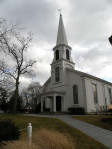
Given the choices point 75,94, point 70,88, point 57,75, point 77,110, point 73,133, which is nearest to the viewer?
point 73,133

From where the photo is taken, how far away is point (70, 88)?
26.6 m

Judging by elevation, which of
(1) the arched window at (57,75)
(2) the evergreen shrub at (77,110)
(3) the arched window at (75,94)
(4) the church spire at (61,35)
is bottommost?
(2) the evergreen shrub at (77,110)

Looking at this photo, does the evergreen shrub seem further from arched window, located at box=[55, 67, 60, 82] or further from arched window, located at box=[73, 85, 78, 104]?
arched window, located at box=[55, 67, 60, 82]

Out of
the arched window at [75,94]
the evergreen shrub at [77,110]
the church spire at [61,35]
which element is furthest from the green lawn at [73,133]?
the church spire at [61,35]

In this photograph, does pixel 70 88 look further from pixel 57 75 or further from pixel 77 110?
pixel 77 110

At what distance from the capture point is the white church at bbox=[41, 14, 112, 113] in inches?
960

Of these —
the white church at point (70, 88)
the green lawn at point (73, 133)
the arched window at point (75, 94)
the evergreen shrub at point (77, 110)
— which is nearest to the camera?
the green lawn at point (73, 133)

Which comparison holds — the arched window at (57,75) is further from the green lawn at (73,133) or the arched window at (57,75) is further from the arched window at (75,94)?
the green lawn at (73,133)

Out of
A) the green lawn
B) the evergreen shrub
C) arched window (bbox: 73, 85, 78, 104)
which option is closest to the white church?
arched window (bbox: 73, 85, 78, 104)

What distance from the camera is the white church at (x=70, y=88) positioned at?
24.4 metres

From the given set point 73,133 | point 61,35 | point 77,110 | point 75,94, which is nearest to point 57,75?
point 75,94

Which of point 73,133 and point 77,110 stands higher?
point 73,133

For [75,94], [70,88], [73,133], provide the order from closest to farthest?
[73,133], [75,94], [70,88]

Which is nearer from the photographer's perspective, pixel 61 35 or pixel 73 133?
pixel 73 133
